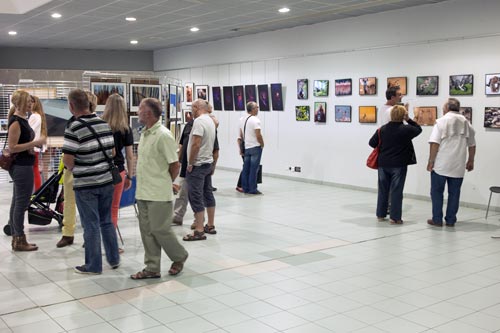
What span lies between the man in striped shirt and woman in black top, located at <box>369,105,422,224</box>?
12.1 feet

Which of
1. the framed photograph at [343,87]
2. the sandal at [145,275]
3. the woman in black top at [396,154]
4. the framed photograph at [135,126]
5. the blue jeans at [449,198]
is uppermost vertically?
the framed photograph at [343,87]

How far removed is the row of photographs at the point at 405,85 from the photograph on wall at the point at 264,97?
97 cm

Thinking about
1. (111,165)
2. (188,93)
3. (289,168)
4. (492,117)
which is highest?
(188,93)

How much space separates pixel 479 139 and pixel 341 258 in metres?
3.92

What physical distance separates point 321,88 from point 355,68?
905mm

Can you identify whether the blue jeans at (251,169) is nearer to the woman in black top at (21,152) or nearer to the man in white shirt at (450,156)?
the man in white shirt at (450,156)

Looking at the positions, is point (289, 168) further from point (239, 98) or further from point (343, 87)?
point (239, 98)

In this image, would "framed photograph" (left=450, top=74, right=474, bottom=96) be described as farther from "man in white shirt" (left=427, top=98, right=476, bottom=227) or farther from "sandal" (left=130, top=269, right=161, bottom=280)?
"sandal" (left=130, top=269, right=161, bottom=280)

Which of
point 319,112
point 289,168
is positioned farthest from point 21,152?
point 289,168

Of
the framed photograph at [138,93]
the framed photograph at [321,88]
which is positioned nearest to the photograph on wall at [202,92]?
the framed photograph at [321,88]

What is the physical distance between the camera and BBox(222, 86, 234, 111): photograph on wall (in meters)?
13.1

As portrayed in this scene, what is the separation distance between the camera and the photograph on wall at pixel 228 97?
43.1 ft

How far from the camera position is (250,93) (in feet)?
41.0

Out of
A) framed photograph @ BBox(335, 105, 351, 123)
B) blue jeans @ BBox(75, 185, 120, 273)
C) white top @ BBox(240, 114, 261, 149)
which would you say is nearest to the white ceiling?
framed photograph @ BBox(335, 105, 351, 123)
